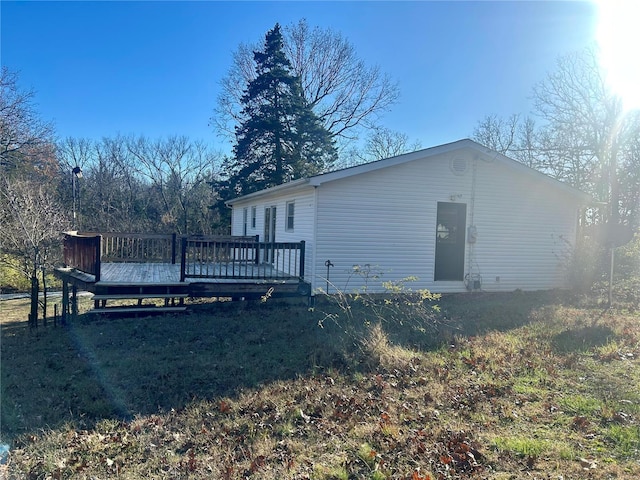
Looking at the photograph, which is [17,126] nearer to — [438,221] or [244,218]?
[244,218]

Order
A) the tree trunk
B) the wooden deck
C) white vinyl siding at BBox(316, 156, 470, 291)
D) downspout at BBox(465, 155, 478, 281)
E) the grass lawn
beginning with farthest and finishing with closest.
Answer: downspout at BBox(465, 155, 478, 281) < white vinyl siding at BBox(316, 156, 470, 291) < the wooden deck < the tree trunk < the grass lawn

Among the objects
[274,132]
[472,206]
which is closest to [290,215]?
[472,206]

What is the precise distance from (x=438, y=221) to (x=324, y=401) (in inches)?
308

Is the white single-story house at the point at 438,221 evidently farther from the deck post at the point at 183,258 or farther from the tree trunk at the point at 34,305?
the tree trunk at the point at 34,305

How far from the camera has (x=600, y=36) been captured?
1966 cm

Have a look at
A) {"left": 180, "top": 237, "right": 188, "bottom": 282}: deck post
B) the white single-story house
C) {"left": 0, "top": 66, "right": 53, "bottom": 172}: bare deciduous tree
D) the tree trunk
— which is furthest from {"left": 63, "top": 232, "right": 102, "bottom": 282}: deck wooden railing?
{"left": 0, "top": 66, "right": 53, "bottom": 172}: bare deciduous tree

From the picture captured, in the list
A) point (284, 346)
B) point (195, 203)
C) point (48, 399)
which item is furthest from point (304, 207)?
point (195, 203)

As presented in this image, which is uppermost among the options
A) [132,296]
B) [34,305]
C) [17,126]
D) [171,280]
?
[17,126]

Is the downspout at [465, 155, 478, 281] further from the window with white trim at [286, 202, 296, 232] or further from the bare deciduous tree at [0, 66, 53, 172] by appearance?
the bare deciduous tree at [0, 66, 53, 172]

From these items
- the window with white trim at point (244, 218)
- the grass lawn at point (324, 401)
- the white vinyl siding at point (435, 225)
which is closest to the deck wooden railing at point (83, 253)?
the grass lawn at point (324, 401)

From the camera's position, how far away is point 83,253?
9.33 m

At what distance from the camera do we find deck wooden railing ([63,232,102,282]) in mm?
8641

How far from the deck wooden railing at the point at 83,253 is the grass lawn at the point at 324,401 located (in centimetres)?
138

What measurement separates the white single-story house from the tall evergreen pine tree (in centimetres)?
1064
